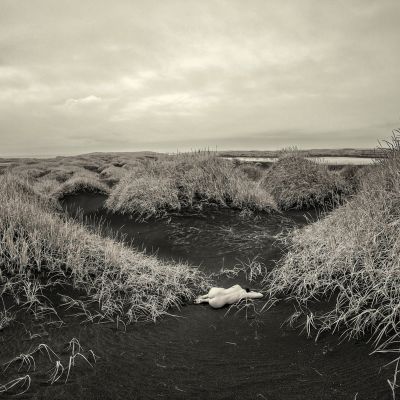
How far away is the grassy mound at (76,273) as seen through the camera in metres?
4.45

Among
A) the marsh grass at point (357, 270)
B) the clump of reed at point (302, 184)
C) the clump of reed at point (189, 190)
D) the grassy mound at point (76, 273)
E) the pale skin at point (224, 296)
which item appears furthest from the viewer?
the clump of reed at point (302, 184)

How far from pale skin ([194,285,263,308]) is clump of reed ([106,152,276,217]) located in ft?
16.9

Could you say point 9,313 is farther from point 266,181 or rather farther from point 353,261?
point 266,181

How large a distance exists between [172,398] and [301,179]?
34.8 feet

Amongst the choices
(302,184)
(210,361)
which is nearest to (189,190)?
(302,184)

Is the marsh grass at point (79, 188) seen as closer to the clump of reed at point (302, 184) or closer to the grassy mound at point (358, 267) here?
the clump of reed at point (302, 184)

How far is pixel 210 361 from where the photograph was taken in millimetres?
3547

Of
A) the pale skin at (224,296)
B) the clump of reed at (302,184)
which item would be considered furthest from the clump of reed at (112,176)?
the pale skin at (224,296)

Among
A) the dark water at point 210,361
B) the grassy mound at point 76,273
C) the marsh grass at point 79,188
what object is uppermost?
the marsh grass at point 79,188

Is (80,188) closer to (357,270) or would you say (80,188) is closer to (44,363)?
(44,363)

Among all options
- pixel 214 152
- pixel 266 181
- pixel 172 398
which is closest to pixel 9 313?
pixel 172 398

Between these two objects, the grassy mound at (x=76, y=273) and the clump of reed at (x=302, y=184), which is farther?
the clump of reed at (x=302, y=184)

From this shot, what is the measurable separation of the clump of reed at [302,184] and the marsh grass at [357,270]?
532 centimetres

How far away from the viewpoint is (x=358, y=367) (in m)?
3.17
